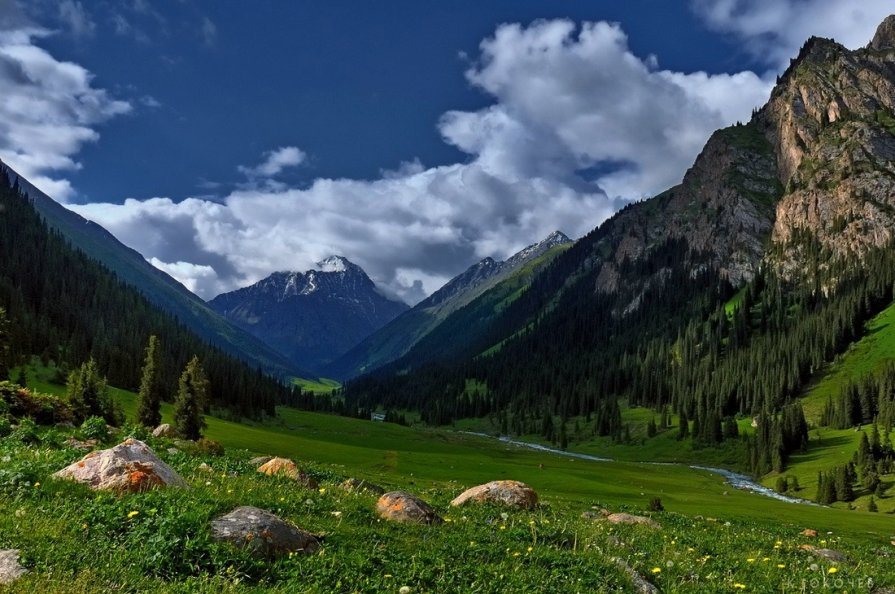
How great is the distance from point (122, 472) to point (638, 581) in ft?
41.9

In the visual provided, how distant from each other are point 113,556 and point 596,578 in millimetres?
9912

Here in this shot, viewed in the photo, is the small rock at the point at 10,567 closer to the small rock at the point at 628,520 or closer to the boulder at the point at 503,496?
the boulder at the point at 503,496

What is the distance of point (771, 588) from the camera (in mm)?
13477

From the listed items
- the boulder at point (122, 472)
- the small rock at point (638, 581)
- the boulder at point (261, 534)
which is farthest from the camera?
the boulder at point (122, 472)

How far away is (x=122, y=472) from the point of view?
13.1m

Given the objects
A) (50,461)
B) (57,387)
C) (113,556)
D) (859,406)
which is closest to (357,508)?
(113,556)

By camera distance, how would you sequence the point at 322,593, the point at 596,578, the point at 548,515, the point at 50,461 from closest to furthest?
1. the point at 322,593
2. the point at 596,578
3. the point at 50,461
4. the point at 548,515

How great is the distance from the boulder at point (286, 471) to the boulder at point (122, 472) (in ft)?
21.5

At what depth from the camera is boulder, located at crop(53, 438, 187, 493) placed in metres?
12.7

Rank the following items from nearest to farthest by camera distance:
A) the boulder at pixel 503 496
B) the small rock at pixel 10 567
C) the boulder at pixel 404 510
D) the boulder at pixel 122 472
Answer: the small rock at pixel 10 567, the boulder at pixel 122 472, the boulder at pixel 404 510, the boulder at pixel 503 496

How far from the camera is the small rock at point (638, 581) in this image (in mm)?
12461

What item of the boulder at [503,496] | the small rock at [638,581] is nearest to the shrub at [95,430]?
the boulder at [503,496]

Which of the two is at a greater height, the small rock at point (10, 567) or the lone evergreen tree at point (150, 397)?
the small rock at point (10, 567)

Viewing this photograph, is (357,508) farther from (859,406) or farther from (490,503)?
(859,406)
